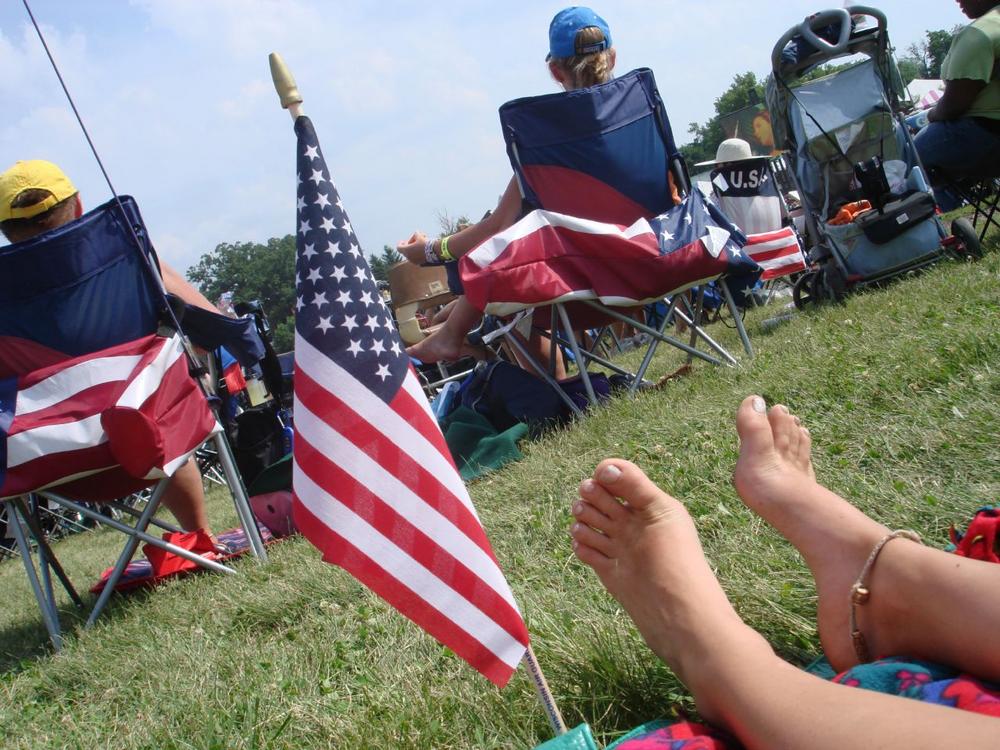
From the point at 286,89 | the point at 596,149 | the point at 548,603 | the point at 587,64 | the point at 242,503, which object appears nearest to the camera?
the point at 286,89

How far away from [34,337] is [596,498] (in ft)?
7.91

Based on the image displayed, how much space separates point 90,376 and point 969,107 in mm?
5175

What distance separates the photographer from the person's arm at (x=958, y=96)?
5.25 m

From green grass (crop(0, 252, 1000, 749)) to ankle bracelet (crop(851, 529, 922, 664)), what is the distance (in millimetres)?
222

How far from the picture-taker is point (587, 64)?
4367 millimetres

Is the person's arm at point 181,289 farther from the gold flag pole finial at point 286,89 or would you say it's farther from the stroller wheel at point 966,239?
the stroller wheel at point 966,239

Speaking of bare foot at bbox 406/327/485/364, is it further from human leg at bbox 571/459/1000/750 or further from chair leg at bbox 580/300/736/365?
human leg at bbox 571/459/1000/750

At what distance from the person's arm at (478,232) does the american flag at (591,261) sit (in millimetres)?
451

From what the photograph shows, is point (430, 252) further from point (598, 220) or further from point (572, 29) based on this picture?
point (572, 29)

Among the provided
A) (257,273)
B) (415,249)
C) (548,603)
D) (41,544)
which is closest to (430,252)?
(415,249)

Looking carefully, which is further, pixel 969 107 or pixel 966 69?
pixel 969 107

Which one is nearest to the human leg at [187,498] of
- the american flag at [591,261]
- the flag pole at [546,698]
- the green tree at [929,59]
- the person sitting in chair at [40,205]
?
the person sitting in chair at [40,205]

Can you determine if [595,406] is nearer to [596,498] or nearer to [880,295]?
[880,295]

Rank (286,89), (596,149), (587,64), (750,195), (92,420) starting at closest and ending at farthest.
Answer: (286,89) < (92,420) < (596,149) < (587,64) < (750,195)
